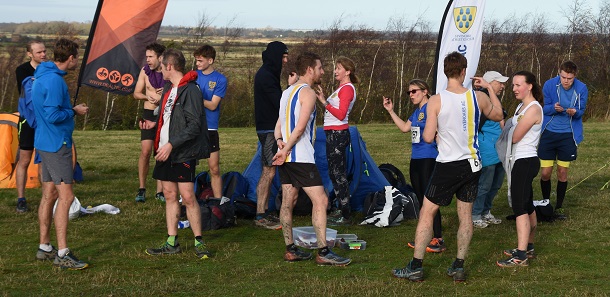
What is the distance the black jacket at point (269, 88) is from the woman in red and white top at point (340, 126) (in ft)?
1.79

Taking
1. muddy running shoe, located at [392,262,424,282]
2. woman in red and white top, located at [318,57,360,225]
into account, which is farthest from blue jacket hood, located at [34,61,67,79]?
muddy running shoe, located at [392,262,424,282]

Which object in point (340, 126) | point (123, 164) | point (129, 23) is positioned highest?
point (129, 23)

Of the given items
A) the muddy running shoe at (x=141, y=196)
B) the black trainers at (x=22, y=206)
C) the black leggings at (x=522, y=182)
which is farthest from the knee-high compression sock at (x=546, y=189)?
the black trainers at (x=22, y=206)

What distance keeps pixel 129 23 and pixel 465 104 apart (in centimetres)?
440

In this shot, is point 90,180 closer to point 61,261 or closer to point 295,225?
point 295,225

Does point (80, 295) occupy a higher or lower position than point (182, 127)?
lower

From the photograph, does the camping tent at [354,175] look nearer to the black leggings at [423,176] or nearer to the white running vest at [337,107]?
the white running vest at [337,107]

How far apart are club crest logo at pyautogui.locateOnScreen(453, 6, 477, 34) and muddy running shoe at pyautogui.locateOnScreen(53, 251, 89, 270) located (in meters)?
6.04

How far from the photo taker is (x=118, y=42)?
9133 mm

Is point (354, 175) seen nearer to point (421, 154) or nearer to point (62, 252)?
point (421, 154)

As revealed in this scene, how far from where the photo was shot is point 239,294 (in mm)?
6078

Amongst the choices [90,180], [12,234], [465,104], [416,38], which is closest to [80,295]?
[12,234]

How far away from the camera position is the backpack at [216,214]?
338 inches

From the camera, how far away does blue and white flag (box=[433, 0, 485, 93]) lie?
10.7 m
